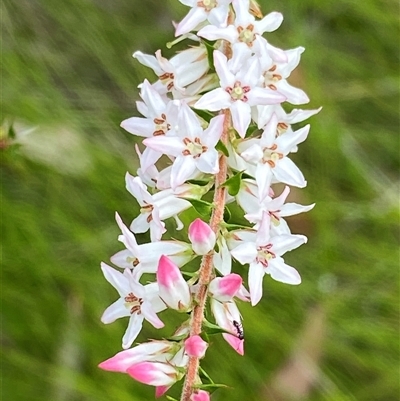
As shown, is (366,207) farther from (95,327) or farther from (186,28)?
(186,28)

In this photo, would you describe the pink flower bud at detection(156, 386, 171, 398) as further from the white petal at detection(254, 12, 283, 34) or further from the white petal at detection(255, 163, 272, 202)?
the white petal at detection(254, 12, 283, 34)

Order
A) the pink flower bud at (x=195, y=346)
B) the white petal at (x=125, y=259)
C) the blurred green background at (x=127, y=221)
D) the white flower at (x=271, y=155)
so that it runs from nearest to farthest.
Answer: the pink flower bud at (x=195, y=346) < the white flower at (x=271, y=155) < the white petal at (x=125, y=259) < the blurred green background at (x=127, y=221)

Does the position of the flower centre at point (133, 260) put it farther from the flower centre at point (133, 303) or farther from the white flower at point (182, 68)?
the white flower at point (182, 68)

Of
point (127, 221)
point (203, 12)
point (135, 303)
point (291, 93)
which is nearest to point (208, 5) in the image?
point (203, 12)

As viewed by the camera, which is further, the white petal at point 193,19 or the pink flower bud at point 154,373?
the white petal at point 193,19

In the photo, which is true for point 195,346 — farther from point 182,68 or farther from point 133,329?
point 182,68

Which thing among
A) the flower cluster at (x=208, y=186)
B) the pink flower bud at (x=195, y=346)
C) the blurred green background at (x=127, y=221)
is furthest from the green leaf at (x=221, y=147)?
the blurred green background at (x=127, y=221)
